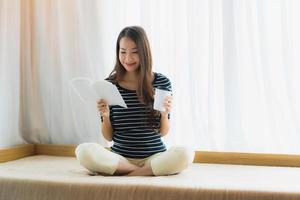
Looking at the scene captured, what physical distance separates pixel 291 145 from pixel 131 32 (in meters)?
0.77

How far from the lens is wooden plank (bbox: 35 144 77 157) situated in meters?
1.89

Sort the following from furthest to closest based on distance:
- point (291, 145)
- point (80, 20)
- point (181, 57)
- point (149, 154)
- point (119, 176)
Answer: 1. point (80, 20)
2. point (181, 57)
3. point (291, 145)
4. point (149, 154)
5. point (119, 176)

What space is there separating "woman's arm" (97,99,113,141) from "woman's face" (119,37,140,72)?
0.17 metres

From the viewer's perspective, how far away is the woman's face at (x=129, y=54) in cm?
150

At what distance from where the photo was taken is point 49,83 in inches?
75.6

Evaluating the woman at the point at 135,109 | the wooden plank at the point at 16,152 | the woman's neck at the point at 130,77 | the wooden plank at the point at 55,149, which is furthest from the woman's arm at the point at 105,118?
the wooden plank at the point at 16,152

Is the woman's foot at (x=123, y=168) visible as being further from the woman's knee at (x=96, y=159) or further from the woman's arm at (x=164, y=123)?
the woman's arm at (x=164, y=123)

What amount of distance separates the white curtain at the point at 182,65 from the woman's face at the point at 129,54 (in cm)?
25

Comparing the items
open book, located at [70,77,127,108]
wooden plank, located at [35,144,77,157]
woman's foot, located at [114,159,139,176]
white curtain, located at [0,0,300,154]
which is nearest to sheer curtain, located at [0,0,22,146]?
white curtain, located at [0,0,300,154]

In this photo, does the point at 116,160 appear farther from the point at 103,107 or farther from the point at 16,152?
the point at 16,152

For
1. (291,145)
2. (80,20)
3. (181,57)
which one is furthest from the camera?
(80,20)

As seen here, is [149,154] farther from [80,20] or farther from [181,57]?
[80,20]

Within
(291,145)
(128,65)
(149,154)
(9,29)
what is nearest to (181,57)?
(128,65)

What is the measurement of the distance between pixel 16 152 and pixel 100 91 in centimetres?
65
